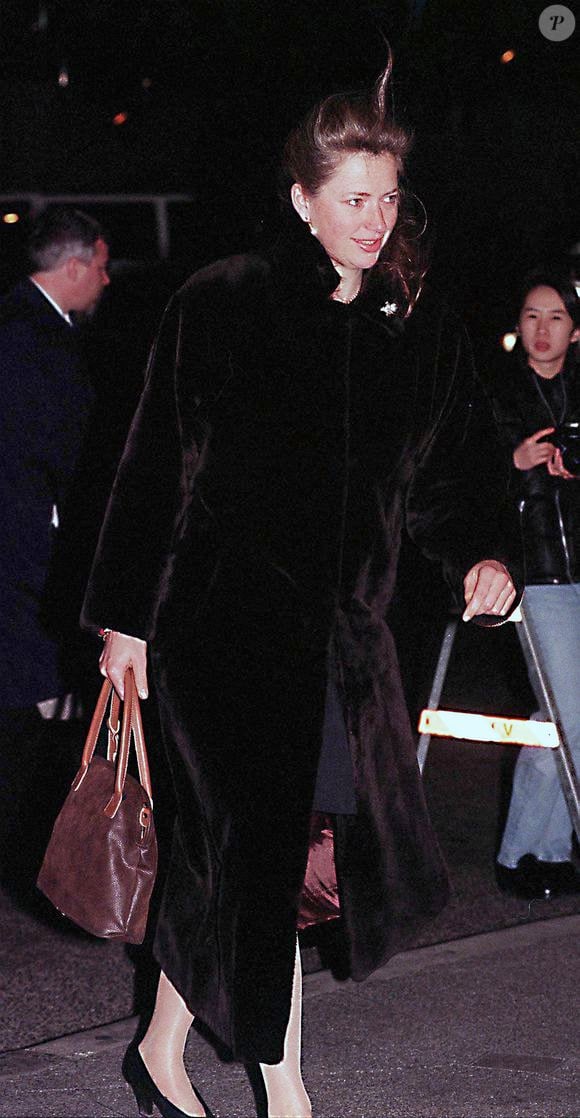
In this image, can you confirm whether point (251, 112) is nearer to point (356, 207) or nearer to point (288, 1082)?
point (356, 207)

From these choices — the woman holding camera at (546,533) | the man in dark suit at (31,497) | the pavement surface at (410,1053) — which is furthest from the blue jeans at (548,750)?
the man in dark suit at (31,497)

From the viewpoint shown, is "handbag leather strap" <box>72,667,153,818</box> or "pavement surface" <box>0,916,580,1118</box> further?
"pavement surface" <box>0,916,580,1118</box>

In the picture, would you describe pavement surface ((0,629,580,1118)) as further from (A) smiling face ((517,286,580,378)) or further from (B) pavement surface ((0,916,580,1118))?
(A) smiling face ((517,286,580,378))

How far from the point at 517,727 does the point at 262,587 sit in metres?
1.87

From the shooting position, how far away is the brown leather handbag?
11.1ft

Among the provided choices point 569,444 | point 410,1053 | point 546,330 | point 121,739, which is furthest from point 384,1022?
point 546,330

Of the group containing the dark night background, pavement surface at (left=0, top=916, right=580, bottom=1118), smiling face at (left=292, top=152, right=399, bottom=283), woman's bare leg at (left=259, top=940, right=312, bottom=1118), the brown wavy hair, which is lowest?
pavement surface at (left=0, top=916, right=580, bottom=1118)

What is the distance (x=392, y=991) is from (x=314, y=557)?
1537 millimetres

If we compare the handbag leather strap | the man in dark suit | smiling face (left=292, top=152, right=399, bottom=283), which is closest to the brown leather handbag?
the handbag leather strap

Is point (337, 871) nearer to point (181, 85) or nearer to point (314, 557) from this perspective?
point (314, 557)

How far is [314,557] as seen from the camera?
10.7ft

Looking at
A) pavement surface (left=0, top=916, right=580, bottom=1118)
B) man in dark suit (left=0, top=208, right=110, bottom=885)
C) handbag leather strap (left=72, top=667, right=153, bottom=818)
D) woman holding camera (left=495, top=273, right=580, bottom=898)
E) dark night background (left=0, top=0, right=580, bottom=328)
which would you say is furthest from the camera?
dark night background (left=0, top=0, right=580, bottom=328)

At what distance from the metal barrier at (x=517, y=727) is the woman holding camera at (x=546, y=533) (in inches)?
2.3

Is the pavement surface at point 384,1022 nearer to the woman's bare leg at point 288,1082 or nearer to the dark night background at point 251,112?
the woman's bare leg at point 288,1082
